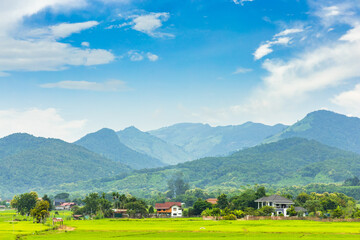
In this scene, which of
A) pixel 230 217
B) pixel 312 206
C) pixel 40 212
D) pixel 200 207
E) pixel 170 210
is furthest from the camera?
pixel 170 210

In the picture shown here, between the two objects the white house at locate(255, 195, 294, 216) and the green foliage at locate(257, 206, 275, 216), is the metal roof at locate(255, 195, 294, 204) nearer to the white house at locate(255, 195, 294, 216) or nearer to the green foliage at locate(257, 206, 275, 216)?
the white house at locate(255, 195, 294, 216)

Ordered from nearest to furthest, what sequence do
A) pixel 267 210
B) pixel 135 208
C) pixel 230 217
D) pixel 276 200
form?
pixel 230 217 < pixel 267 210 < pixel 276 200 < pixel 135 208

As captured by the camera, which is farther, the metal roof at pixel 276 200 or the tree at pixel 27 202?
the tree at pixel 27 202

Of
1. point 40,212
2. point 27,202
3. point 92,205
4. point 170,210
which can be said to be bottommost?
A: point 170,210

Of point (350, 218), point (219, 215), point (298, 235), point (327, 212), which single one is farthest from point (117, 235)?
point (327, 212)

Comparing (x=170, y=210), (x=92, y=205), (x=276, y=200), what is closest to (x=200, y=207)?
(x=170, y=210)

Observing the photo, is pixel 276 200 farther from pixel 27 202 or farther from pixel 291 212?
pixel 27 202

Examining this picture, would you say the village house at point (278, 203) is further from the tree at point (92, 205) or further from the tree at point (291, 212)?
the tree at point (92, 205)

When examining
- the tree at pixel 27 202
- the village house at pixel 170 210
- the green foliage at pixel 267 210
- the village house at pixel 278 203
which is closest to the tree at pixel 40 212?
the tree at pixel 27 202

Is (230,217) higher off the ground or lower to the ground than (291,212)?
lower

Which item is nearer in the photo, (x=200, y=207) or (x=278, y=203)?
(x=278, y=203)

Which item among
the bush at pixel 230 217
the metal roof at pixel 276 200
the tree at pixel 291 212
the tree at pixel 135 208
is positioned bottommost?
the bush at pixel 230 217

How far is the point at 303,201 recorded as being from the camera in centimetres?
15212

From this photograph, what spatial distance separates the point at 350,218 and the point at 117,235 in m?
60.5
